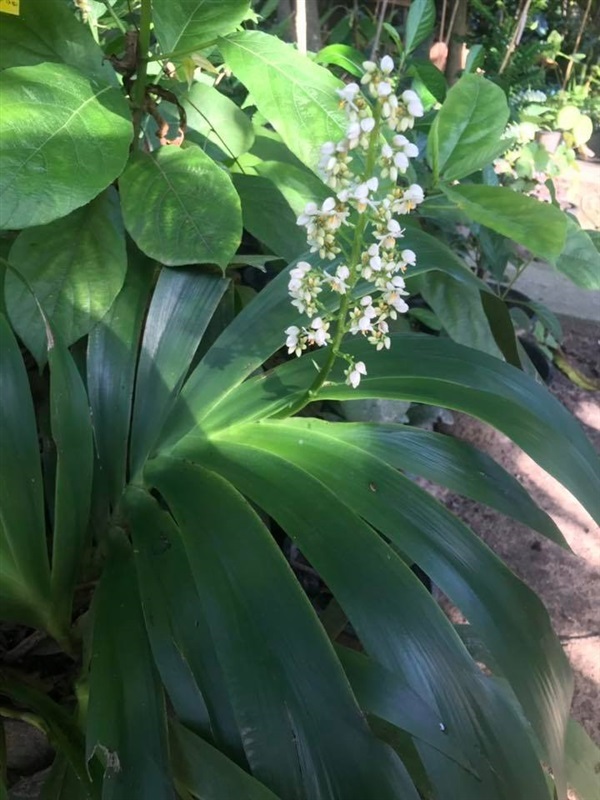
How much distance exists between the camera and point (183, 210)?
0.78m

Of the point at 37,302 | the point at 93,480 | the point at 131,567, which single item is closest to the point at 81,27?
the point at 37,302

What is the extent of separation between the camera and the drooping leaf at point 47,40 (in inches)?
32.4

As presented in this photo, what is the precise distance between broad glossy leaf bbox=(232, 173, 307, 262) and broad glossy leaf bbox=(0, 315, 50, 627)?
36 centimetres

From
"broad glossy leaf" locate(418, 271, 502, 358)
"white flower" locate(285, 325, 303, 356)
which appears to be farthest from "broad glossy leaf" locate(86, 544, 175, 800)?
"broad glossy leaf" locate(418, 271, 502, 358)

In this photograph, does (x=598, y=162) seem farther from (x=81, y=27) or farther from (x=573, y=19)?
(x=81, y=27)

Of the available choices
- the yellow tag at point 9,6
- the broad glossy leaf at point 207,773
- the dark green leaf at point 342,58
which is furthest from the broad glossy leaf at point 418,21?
the broad glossy leaf at point 207,773

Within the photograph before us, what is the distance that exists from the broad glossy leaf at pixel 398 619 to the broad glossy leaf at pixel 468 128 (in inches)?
21.0

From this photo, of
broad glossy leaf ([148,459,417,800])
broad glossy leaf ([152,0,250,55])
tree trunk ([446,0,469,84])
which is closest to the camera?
broad glossy leaf ([148,459,417,800])

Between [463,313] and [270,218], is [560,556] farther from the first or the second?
[270,218]

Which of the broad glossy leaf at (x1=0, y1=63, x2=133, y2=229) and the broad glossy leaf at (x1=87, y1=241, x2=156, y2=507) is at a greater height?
the broad glossy leaf at (x1=0, y1=63, x2=133, y2=229)

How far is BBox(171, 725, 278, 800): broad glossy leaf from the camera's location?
0.49 m

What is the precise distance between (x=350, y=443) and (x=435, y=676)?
0.80 feet

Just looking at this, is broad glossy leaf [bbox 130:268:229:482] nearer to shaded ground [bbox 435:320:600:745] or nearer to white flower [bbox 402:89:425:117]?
white flower [bbox 402:89:425:117]

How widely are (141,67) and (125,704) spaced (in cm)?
74
